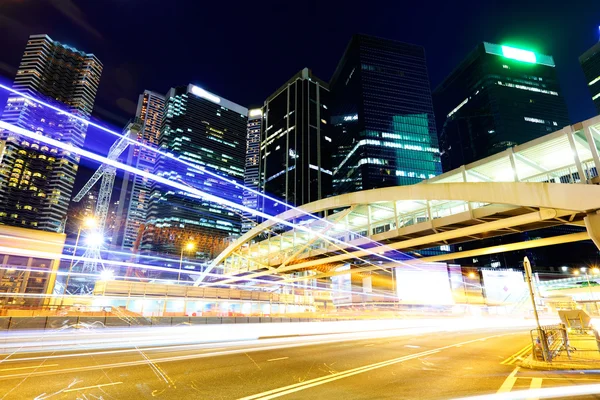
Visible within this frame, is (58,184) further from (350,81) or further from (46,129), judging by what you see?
(350,81)

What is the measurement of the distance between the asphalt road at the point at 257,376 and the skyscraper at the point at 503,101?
16619cm

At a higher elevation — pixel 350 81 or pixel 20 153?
pixel 350 81

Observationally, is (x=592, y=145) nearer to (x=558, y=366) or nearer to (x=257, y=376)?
(x=558, y=366)

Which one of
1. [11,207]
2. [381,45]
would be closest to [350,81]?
[381,45]

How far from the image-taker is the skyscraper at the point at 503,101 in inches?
5994

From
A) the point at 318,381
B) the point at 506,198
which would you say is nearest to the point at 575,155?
the point at 506,198

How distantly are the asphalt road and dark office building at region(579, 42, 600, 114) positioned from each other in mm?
205580

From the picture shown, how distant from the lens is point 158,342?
17250mm

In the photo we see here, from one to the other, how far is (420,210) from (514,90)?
176567mm

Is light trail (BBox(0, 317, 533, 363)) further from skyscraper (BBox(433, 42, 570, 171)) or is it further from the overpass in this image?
skyscraper (BBox(433, 42, 570, 171))

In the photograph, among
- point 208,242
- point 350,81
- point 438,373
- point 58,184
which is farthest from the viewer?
point 58,184

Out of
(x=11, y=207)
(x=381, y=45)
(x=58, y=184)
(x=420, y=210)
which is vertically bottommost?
(x=420, y=210)

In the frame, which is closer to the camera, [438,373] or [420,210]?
[438,373]

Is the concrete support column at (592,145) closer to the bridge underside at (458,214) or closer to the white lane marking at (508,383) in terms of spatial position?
the bridge underside at (458,214)
